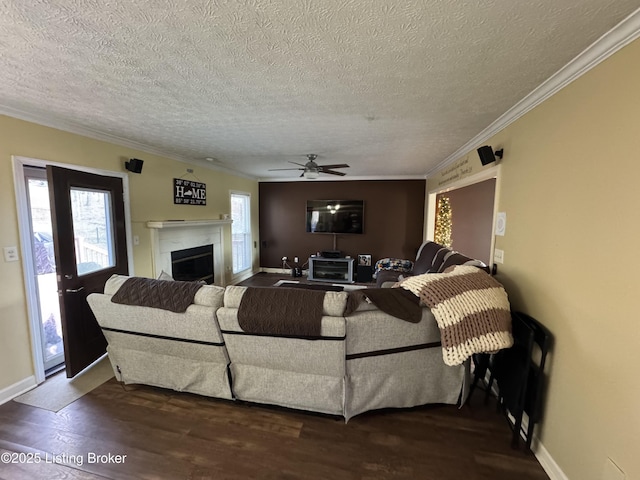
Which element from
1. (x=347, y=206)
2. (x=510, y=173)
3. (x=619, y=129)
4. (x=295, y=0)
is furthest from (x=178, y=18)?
(x=347, y=206)

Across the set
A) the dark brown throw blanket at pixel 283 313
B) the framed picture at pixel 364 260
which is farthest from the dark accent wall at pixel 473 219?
the dark brown throw blanket at pixel 283 313

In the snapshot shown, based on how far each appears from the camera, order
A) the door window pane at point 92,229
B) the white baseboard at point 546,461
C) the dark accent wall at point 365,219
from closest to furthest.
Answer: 1. the white baseboard at point 546,461
2. the door window pane at point 92,229
3. the dark accent wall at point 365,219

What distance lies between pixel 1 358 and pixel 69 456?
1150 mm

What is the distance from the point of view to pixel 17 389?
222cm

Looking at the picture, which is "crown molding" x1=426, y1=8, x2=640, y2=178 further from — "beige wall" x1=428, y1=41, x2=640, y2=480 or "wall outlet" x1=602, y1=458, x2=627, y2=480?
"wall outlet" x1=602, y1=458, x2=627, y2=480

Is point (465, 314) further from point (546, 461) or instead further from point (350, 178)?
point (350, 178)

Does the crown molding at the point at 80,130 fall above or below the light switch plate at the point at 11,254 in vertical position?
above

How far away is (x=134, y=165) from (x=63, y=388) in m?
2.31

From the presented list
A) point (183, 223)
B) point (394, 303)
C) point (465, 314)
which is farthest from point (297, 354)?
point (183, 223)

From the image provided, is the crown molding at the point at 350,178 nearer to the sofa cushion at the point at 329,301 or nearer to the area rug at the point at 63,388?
the sofa cushion at the point at 329,301

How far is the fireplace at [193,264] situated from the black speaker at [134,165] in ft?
4.28

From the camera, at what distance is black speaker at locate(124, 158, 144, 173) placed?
3135 mm

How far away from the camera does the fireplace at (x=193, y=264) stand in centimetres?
410

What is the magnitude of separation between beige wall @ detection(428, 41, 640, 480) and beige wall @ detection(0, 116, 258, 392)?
391 cm
